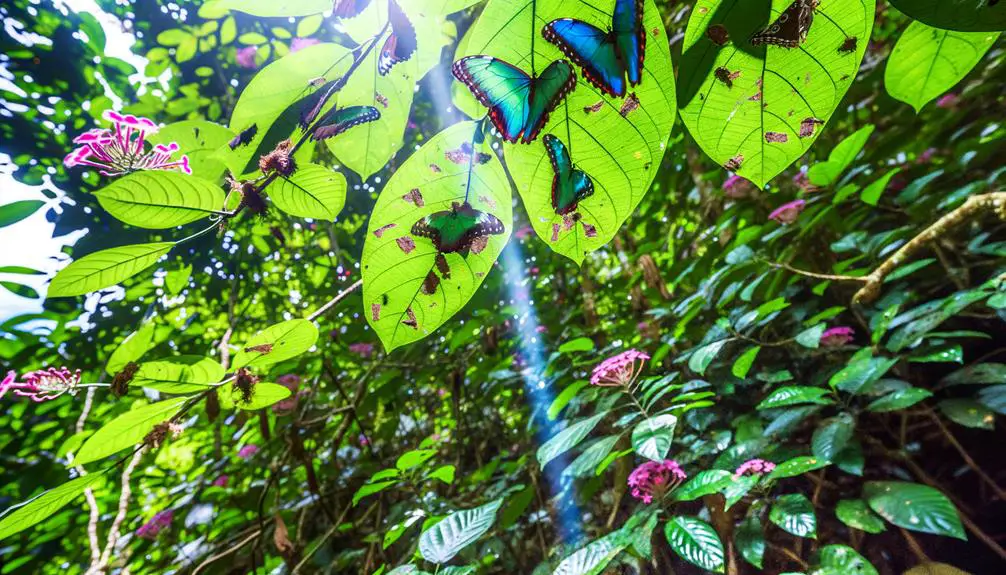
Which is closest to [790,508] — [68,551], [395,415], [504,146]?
[504,146]

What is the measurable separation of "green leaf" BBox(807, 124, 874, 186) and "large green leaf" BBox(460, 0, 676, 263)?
3.03ft

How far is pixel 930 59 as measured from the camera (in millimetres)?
293

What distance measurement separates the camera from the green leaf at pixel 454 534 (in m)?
0.65

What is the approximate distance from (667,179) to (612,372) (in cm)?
86

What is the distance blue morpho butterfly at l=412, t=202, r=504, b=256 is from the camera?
282 millimetres

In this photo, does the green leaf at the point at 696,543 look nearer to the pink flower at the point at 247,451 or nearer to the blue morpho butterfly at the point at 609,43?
A: the blue morpho butterfly at the point at 609,43

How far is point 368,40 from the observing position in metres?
0.29

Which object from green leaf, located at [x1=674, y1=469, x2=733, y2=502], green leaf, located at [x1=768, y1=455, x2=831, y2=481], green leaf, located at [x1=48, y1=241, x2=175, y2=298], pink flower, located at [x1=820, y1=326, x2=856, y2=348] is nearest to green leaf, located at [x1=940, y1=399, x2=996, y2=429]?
pink flower, located at [x1=820, y1=326, x2=856, y2=348]

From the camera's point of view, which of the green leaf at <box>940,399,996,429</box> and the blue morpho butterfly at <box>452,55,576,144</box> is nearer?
the blue morpho butterfly at <box>452,55,576,144</box>

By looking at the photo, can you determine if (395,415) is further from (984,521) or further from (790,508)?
(984,521)

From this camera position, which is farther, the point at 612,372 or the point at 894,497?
the point at 612,372

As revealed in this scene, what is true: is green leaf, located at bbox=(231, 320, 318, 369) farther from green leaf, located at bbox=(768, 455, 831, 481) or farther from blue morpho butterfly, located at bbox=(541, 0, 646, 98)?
green leaf, located at bbox=(768, 455, 831, 481)

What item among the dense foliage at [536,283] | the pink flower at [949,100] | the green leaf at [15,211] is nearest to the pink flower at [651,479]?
the dense foliage at [536,283]

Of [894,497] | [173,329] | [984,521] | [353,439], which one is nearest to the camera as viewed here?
[894,497]
